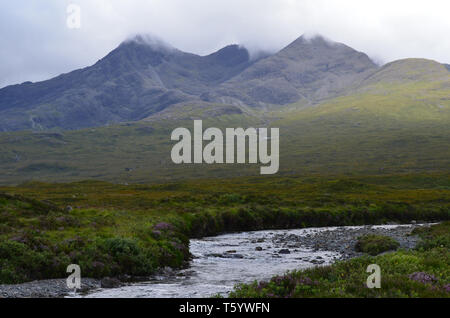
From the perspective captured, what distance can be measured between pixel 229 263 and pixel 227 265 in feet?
3.08

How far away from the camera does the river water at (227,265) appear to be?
22188mm

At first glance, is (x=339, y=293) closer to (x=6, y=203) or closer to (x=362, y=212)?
(x=6, y=203)

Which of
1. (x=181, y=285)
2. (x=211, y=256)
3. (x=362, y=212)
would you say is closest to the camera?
(x=181, y=285)

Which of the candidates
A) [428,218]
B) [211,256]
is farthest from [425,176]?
[211,256]

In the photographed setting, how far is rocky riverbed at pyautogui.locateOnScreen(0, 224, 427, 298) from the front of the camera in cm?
2156

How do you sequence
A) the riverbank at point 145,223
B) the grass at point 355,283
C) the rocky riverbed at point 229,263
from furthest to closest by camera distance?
the riverbank at point 145,223, the rocky riverbed at point 229,263, the grass at point 355,283

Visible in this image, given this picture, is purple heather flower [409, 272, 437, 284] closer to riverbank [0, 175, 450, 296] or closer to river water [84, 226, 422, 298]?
river water [84, 226, 422, 298]

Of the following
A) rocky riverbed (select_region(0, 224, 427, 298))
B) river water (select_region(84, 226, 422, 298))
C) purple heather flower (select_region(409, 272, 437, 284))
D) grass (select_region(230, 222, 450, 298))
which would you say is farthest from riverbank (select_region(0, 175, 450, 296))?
purple heather flower (select_region(409, 272, 437, 284))

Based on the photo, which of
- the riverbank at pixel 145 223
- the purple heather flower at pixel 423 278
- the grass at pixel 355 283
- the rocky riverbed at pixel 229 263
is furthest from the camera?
the riverbank at pixel 145 223

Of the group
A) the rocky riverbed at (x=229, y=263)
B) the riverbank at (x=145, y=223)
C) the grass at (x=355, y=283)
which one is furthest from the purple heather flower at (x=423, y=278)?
the riverbank at (x=145, y=223)

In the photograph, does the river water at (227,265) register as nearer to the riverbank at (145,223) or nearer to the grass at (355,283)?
the riverbank at (145,223)
